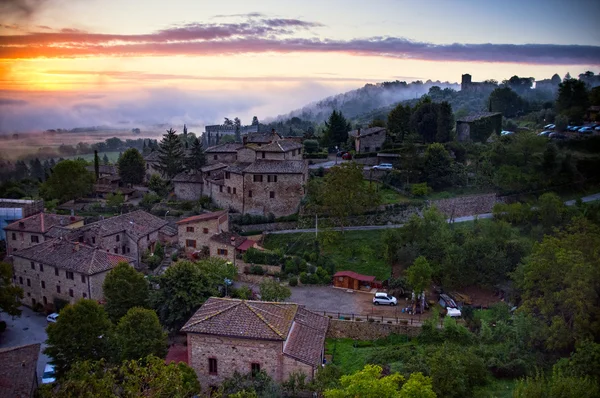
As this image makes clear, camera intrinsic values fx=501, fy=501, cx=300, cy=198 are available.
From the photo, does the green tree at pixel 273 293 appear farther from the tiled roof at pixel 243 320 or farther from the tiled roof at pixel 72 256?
the tiled roof at pixel 72 256

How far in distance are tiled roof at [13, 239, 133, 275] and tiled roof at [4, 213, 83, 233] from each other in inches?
180

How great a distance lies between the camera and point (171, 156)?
5259 centimetres

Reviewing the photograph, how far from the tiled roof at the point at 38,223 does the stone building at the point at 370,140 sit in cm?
3004

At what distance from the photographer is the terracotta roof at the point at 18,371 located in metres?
19.8

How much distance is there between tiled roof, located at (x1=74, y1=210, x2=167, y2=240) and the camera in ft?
125

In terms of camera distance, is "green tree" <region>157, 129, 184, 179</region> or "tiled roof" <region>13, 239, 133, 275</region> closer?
"tiled roof" <region>13, 239, 133, 275</region>

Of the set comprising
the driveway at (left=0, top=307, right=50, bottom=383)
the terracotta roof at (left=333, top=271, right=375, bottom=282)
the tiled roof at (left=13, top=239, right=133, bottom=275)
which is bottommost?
the driveway at (left=0, top=307, right=50, bottom=383)

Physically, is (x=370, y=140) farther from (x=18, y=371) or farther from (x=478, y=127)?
(x=18, y=371)

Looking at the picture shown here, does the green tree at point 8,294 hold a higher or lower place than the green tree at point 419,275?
lower

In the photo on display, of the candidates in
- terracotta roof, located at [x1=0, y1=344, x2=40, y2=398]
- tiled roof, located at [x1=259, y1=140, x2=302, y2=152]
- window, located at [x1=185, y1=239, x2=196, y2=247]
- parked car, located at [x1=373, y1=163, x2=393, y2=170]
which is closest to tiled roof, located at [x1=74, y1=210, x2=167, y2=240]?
window, located at [x1=185, y1=239, x2=196, y2=247]

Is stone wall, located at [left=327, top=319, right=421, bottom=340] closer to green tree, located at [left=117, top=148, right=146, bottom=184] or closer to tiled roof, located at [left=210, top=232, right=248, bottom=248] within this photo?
tiled roof, located at [left=210, top=232, right=248, bottom=248]

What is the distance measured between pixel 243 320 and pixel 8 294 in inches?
667

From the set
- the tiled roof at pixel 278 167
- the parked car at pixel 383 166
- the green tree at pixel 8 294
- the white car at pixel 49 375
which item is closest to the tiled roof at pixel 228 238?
the tiled roof at pixel 278 167

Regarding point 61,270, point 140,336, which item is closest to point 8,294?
point 61,270
